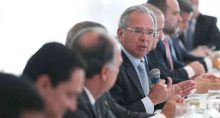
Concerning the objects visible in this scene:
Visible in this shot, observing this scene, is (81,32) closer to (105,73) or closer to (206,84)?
(105,73)

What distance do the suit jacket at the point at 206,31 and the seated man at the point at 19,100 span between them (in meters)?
4.47

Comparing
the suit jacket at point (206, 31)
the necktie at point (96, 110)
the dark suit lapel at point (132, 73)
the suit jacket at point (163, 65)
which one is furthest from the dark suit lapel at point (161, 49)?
the necktie at point (96, 110)

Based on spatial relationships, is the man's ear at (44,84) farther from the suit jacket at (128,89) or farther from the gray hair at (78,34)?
the suit jacket at (128,89)

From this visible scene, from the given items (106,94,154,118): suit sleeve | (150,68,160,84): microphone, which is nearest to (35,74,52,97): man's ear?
(106,94,154,118): suit sleeve

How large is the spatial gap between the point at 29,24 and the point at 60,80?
6.43 feet

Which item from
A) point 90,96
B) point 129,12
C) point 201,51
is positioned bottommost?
point 201,51

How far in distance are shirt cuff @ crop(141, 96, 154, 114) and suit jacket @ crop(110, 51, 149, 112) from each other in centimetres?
2

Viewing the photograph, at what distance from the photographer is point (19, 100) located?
1.21 meters

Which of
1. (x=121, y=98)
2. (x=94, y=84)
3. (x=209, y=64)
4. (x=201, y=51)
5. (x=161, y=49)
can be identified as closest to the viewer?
(x=94, y=84)

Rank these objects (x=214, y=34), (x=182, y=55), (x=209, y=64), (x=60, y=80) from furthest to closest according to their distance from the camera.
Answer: (x=214, y=34)
(x=182, y=55)
(x=209, y=64)
(x=60, y=80)

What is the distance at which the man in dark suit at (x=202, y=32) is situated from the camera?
5637mm

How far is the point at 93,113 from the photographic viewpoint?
2.15 metres

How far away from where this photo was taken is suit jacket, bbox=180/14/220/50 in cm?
564

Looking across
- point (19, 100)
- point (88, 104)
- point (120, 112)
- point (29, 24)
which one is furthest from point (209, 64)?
point (19, 100)
